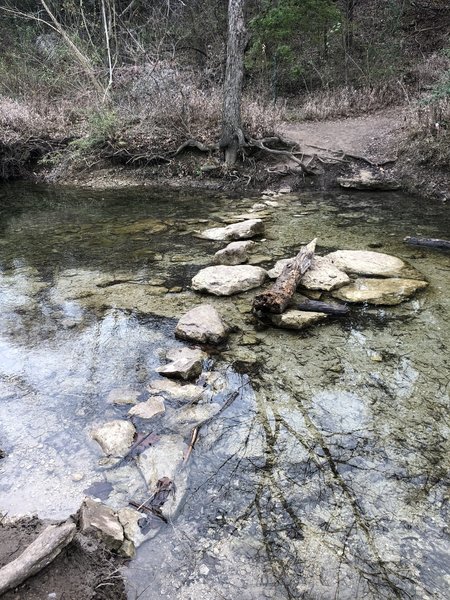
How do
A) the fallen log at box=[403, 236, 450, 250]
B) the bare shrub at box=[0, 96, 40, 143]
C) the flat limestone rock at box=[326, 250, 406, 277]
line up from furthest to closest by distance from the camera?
1. the bare shrub at box=[0, 96, 40, 143]
2. the fallen log at box=[403, 236, 450, 250]
3. the flat limestone rock at box=[326, 250, 406, 277]

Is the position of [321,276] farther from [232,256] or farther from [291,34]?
[291,34]

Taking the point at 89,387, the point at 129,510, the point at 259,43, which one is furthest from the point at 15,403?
the point at 259,43

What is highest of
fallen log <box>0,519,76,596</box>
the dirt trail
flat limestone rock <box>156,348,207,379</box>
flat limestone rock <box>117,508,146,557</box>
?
the dirt trail

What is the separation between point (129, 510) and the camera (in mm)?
2254

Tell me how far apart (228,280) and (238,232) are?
5.74 feet

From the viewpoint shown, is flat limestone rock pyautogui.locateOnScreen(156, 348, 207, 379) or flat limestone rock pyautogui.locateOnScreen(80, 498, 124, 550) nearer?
flat limestone rock pyautogui.locateOnScreen(80, 498, 124, 550)

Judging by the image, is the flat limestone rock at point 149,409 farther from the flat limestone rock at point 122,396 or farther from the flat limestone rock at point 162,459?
the flat limestone rock at point 162,459

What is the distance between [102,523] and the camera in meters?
2.04

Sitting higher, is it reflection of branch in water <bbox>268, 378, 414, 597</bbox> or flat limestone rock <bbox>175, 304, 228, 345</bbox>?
flat limestone rock <bbox>175, 304, 228, 345</bbox>

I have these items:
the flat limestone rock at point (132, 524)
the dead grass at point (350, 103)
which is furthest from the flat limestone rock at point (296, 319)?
the dead grass at point (350, 103)

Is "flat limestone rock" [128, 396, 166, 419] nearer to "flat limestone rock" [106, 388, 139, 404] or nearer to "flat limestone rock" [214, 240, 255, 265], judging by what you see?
"flat limestone rock" [106, 388, 139, 404]

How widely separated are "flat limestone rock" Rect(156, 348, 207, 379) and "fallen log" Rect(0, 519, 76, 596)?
5.17ft

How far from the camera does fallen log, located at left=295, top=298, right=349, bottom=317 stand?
165 inches

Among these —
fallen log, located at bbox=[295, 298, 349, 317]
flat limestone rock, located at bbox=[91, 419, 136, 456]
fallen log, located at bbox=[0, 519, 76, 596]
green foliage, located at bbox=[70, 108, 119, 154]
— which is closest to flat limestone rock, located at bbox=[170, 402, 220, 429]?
flat limestone rock, located at bbox=[91, 419, 136, 456]
